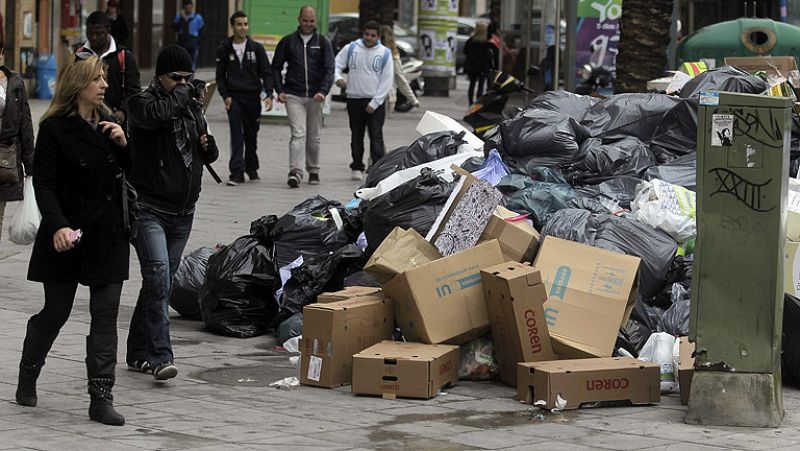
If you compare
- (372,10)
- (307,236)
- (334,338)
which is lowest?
(334,338)

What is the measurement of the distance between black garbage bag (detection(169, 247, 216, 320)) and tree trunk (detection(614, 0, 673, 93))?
813cm

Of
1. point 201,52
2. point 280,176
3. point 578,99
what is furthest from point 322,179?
point 201,52

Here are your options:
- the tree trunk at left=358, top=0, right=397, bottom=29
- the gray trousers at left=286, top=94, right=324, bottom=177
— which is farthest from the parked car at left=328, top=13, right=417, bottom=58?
the gray trousers at left=286, top=94, right=324, bottom=177

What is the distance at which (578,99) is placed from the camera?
10.3 m

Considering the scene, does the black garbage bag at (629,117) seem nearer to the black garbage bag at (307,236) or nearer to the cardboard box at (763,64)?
the cardboard box at (763,64)

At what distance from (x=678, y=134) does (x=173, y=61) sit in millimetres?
3818

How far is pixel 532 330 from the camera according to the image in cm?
680

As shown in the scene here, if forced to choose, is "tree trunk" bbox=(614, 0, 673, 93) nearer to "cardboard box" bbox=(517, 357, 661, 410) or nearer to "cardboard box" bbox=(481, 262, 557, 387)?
"cardboard box" bbox=(481, 262, 557, 387)

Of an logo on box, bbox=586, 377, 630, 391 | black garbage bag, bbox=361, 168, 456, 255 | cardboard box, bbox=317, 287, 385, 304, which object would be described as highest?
black garbage bag, bbox=361, 168, 456, 255

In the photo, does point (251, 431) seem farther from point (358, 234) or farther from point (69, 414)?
point (358, 234)

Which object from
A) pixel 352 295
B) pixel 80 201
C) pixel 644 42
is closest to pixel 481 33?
pixel 644 42

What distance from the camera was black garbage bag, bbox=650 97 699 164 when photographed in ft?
30.7

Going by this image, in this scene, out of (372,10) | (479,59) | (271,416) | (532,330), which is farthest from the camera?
(479,59)

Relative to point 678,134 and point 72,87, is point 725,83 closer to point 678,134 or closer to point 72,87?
point 678,134
